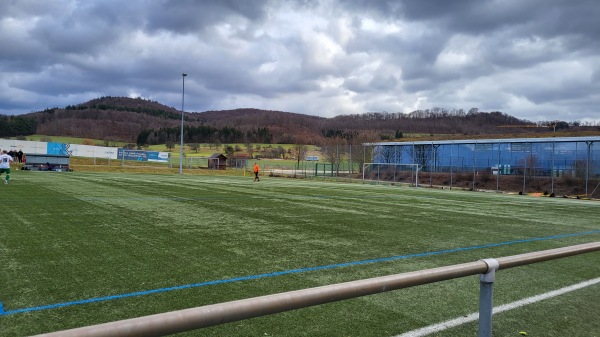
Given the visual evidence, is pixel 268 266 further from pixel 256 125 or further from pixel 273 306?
pixel 256 125

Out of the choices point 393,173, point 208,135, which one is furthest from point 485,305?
point 208,135

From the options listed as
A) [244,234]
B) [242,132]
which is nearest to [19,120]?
[242,132]

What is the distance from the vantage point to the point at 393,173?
149 ft

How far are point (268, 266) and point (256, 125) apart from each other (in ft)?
430

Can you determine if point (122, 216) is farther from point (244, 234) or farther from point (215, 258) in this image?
point (215, 258)

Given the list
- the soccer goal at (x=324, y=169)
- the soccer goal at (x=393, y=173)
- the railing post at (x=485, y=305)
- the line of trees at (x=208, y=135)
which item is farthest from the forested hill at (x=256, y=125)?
the railing post at (x=485, y=305)

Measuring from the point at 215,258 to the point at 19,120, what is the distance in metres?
110

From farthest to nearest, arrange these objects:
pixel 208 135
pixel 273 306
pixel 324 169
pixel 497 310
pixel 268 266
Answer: pixel 208 135 < pixel 324 169 < pixel 268 266 < pixel 497 310 < pixel 273 306

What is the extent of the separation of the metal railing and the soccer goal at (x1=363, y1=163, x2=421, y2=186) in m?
38.4

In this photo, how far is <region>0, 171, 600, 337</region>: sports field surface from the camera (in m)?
4.46

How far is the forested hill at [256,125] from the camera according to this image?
98.1m

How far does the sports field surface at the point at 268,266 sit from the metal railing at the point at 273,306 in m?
1.65

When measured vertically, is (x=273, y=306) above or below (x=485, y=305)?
above

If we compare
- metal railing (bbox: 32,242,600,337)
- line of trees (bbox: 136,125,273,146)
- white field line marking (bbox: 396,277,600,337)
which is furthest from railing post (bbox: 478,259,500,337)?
line of trees (bbox: 136,125,273,146)
